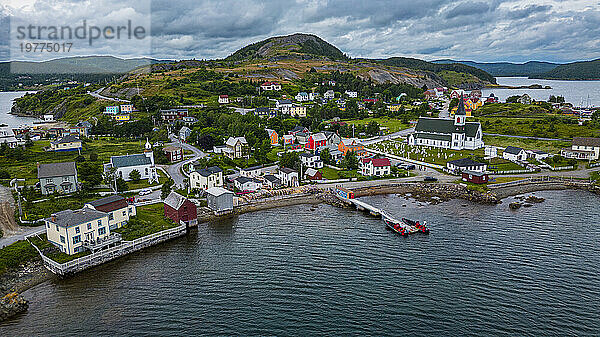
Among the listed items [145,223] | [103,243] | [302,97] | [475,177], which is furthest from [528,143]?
[103,243]

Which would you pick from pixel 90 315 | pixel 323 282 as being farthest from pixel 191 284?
pixel 323 282

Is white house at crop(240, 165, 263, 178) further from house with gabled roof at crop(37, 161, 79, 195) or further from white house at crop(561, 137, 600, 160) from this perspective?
white house at crop(561, 137, 600, 160)

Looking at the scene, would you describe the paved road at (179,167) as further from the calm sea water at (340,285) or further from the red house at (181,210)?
the calm sea water at (340,285)

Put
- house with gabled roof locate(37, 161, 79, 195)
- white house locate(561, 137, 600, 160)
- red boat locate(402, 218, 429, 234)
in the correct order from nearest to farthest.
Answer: red boat locate(402, 218, 429, 234) → house with gabled roof locate(37, 161, 79, 195) → white house locate(561, 137, 600, 160)

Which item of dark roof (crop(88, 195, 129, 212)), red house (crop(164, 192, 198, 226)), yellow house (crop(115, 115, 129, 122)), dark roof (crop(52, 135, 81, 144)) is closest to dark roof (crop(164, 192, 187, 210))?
red house (crop(164, 192, 198, 226))

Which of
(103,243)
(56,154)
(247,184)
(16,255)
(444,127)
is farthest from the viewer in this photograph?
(444,127)

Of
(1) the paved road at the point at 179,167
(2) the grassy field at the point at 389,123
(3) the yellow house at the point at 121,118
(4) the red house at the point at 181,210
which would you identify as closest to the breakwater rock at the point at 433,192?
(4) the red house at the point at 181,210

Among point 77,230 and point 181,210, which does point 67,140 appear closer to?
point 181,210
